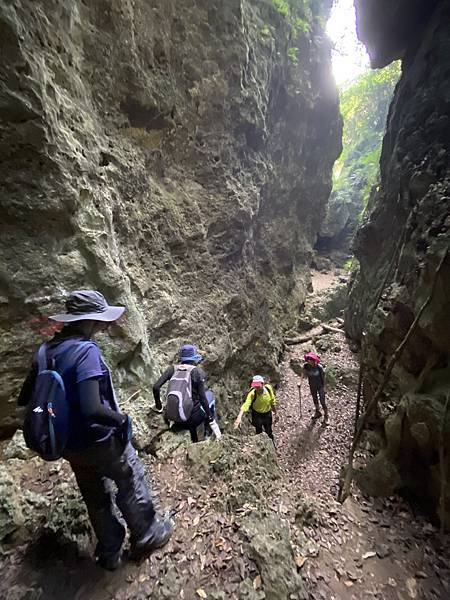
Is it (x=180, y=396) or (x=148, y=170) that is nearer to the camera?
(x=180, y=396)

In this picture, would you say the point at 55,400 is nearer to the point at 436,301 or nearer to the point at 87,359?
the point at 87,359

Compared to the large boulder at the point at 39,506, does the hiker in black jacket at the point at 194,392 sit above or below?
above

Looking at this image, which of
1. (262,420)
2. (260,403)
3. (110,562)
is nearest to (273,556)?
(110,562)

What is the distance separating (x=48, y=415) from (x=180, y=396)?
8.62ft

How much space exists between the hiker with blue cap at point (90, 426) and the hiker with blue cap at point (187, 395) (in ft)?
5.79

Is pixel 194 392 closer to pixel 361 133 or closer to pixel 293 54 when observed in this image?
pixel 293 54

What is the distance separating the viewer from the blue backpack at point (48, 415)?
205cm

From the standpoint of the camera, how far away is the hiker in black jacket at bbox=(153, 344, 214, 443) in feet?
15.6

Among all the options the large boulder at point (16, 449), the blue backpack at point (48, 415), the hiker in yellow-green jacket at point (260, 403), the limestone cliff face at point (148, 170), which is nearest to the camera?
the blue backpack at point (48, 415)

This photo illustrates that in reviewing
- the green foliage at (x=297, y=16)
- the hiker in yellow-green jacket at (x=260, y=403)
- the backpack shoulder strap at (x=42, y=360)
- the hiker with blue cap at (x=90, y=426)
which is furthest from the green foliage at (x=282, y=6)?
the backpack shoulder strap at (x=42, y=360)

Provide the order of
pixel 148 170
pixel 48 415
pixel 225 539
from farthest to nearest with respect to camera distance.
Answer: pixel 148 170 < pixel 225 539 < pixel 48 415

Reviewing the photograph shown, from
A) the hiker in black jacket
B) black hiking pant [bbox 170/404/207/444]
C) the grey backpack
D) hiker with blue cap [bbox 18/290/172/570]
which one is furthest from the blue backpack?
black hiking pant [bbox 170/404/207/444]

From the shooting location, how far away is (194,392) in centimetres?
484

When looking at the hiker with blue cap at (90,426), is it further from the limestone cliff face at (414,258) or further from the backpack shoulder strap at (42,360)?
the limestone cliff face at (414,258)
